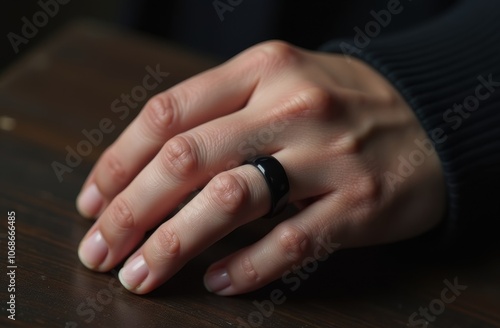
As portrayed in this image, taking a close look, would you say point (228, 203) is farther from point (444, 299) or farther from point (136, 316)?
point (444, 299)

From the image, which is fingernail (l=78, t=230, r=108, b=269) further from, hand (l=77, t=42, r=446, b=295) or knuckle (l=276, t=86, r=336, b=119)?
knuckle (l=276, t=86, r=336, b=119)

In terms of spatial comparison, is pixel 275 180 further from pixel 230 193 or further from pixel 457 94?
pixel 457 94

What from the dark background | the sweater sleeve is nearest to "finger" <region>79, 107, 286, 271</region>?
the sweater sleeve

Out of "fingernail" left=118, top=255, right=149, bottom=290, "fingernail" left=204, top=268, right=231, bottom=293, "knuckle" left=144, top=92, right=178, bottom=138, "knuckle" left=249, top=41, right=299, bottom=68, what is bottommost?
"fingernail" left=204, top=268, right=231, bottom=293

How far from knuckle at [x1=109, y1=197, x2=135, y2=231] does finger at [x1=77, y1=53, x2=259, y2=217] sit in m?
0.07

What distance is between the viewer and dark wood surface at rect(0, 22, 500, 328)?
623 millimetres

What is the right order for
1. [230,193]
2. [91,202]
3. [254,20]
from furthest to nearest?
[254,20], [91,202], [230,193]

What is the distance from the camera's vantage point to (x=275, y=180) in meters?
0.66

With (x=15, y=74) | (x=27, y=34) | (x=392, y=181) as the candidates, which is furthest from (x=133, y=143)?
(x=27, y=34)

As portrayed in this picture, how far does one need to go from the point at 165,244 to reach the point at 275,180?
4.5 inches

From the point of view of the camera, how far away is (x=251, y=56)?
78 cm

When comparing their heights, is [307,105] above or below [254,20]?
above

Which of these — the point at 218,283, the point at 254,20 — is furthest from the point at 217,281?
the point at 254,20

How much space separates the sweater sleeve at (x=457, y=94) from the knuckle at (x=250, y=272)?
232mm
